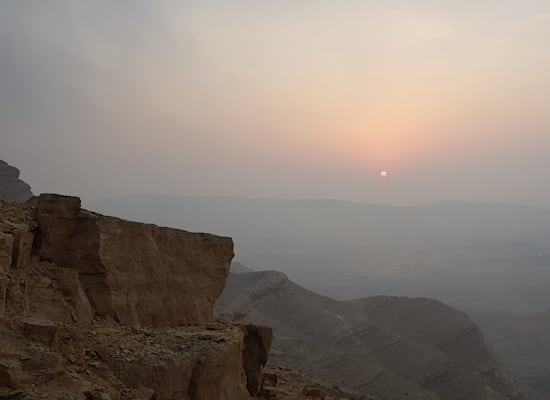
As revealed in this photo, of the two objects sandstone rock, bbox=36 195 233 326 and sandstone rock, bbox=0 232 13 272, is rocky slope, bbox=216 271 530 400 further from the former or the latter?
sandstone rock, bbox=0 232 13 272

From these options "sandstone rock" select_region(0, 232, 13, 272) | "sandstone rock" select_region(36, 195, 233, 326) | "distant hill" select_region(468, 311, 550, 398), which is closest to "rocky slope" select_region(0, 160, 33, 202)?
"sandstone rock" select_region(36, 195, 233, 326)

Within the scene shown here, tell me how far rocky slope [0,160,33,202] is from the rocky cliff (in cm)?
3277

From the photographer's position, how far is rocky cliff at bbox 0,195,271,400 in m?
7.07

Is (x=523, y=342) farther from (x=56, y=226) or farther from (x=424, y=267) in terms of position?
(x=424, y=267)

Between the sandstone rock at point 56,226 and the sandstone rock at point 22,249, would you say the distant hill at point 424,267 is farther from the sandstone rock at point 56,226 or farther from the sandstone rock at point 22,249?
the sandstone rock at point 22,249

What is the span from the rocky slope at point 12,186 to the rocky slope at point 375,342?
18923mm

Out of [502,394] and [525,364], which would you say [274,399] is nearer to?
[502,394]

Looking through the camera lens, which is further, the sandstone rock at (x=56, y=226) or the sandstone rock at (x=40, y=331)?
the sandstone rock at (x=56, y=226)

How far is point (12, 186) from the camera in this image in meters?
40.9

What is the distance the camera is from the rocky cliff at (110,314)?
707 cm

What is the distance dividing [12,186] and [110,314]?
36818 millimetres

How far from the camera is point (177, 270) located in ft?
37.8

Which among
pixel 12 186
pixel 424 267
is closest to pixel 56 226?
pixel 12 186

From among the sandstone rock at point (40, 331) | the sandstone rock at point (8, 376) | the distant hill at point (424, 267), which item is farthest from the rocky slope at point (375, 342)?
the distant hill at point (424, 267)
